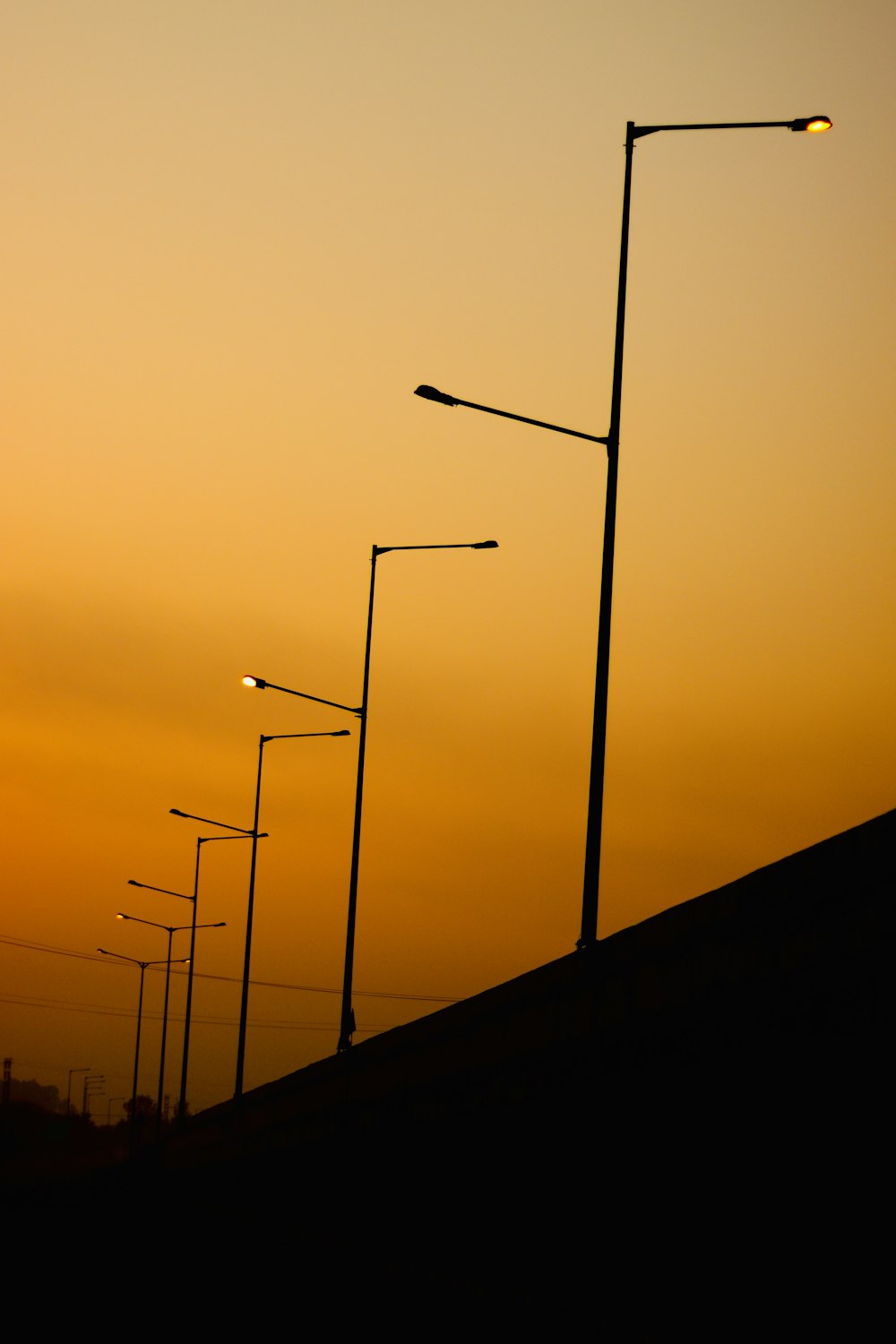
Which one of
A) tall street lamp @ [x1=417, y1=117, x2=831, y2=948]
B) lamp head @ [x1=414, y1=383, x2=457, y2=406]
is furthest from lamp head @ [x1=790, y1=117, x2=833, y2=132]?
lamp head @ [x1=414, y1=383, x2=457, y2=406]

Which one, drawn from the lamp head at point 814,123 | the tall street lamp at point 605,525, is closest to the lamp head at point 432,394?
the tall street lamp at point 605,525

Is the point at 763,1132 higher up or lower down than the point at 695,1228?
higher up

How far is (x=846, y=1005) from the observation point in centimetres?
1741

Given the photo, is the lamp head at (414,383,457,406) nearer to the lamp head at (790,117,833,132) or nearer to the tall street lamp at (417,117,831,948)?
the tall street lamp at (417,117,831,948)

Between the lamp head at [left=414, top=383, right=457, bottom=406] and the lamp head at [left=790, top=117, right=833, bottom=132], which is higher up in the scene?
the lamp head at [left=790, top=117, right=833, bottom=132]

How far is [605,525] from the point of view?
24.2m

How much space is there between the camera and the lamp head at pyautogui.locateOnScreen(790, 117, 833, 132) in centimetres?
2220

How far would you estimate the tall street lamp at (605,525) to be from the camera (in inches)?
877

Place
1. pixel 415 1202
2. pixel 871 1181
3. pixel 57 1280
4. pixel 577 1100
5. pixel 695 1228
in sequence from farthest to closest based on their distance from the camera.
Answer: pixel 415 1202 < pixel 57 1280 < pixel 577 1100 < pixel 695 1228 < pixel 871 1181

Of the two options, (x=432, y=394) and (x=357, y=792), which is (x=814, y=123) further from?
(x=357, y=792)

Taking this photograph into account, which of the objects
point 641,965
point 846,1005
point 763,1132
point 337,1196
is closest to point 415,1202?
point 337,1196

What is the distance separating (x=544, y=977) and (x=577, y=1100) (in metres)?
1.70

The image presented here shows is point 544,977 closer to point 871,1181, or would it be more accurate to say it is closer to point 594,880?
point 594,880

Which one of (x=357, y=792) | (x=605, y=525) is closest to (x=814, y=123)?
(x=605, y=525)
